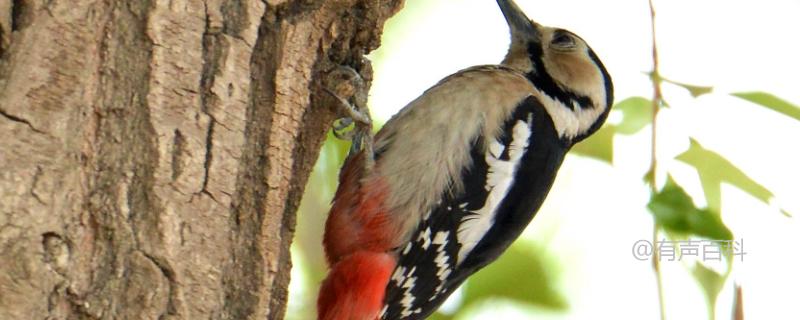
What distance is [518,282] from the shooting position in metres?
3.55

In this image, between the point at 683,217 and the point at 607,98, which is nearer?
the point at 683,217

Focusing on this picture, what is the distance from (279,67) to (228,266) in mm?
428

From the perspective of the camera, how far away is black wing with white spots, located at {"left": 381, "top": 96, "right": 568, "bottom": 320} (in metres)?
2.98

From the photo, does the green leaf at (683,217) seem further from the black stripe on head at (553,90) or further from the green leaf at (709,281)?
the black stripe on head at (553,90)

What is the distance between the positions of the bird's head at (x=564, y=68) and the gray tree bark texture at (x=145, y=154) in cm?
133

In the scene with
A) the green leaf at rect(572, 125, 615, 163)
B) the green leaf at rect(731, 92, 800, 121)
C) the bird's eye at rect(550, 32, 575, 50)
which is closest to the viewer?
the green leaf at rect(731, 92, 800, 121)

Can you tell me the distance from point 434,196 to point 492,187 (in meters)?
0.17

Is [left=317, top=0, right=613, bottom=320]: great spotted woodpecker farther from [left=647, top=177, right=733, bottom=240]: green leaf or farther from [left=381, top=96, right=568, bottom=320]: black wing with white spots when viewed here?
[left=647, top=177, right=733, bottom=240]: green leaf

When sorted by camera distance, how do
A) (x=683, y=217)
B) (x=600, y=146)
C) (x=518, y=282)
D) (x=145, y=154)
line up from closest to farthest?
(x=145, y=154), (x=683, y=217), (x=600, y=146), (x=518, y=282)

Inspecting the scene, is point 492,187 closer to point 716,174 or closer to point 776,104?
point 716,174

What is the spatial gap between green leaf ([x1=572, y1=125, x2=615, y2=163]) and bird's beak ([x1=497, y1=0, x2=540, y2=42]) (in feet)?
1.76

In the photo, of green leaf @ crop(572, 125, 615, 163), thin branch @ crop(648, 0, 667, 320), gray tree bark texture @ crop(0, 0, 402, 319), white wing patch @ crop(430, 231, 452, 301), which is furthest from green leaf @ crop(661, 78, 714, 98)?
gray tree bark texture @ crop(0, 0, 402, 319)

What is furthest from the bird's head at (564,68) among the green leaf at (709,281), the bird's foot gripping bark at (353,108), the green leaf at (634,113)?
the green leaf at (709,281)
